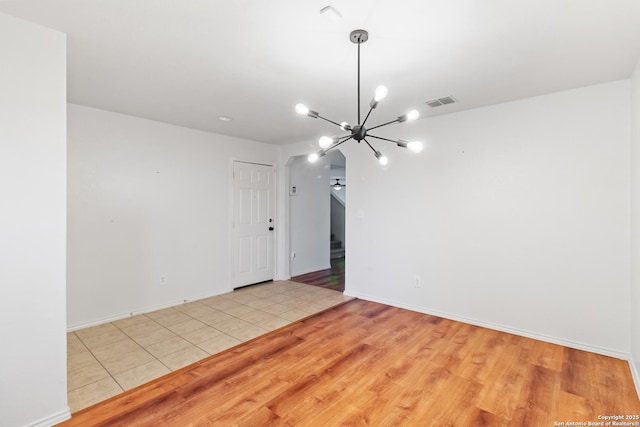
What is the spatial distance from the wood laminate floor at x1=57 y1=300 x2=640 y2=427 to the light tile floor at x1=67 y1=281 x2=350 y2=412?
0.20m

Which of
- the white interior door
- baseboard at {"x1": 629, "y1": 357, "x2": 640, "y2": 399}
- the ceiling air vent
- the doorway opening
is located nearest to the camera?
baseboard at {"x1": 629, "y1": 357, "x2": 640, "y2": 399}

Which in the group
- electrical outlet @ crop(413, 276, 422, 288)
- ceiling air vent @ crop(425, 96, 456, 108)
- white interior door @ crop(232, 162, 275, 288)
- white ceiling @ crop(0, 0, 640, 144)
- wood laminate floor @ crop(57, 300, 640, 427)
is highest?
white ceiling @ crop(0, 0, 640, 144)

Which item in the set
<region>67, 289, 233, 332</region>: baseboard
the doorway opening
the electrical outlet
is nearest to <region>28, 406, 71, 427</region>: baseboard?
<region>67, 289, 233, 332</region>: baseboard

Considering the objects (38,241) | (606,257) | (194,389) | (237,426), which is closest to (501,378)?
(606,257)

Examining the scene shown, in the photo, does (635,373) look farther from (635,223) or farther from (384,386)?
(384,386)

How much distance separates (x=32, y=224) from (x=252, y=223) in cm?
333

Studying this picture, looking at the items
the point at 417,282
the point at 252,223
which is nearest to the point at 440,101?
the point at 417,282

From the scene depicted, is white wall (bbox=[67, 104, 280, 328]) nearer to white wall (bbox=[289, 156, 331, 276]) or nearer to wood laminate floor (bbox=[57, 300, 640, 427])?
white wall (bbox=[289, 156, 331, 276])

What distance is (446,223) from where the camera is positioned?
354cm

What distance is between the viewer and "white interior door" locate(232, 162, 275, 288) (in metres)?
4.82

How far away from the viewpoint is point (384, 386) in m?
2.22

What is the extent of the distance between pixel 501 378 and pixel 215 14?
3.25 m

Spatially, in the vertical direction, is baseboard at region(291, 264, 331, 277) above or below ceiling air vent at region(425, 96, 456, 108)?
below

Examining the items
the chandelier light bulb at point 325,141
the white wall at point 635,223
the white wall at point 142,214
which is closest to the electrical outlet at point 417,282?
the white wall at point 635,223
